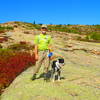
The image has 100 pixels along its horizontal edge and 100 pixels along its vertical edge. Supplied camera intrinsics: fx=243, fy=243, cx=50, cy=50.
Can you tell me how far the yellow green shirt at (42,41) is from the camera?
1133 cm

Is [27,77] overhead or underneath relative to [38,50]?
underneath

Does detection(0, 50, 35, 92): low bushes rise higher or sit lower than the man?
lower

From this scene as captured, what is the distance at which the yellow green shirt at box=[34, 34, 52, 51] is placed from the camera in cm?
1133

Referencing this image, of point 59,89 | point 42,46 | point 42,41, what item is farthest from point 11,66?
point 59,89

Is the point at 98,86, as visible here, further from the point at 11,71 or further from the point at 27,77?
the point at 11,71

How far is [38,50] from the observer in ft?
38.8

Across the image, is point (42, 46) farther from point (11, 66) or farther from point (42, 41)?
point (11, 66)

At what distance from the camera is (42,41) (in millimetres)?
11352

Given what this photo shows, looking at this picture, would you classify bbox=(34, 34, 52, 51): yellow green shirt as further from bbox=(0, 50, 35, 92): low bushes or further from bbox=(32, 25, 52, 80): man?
bbox=(0, 50, 35, 92): low bushes

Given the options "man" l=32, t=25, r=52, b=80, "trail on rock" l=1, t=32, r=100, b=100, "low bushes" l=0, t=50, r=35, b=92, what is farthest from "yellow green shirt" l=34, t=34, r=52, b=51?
"low bushes" l=0, t=50, r=35, b=92

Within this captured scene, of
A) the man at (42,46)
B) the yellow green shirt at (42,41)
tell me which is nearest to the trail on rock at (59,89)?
the man at (42,46)

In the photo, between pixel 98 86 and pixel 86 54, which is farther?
pixel 86 54

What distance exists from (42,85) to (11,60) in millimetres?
6042

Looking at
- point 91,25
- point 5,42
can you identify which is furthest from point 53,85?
point 91,25
